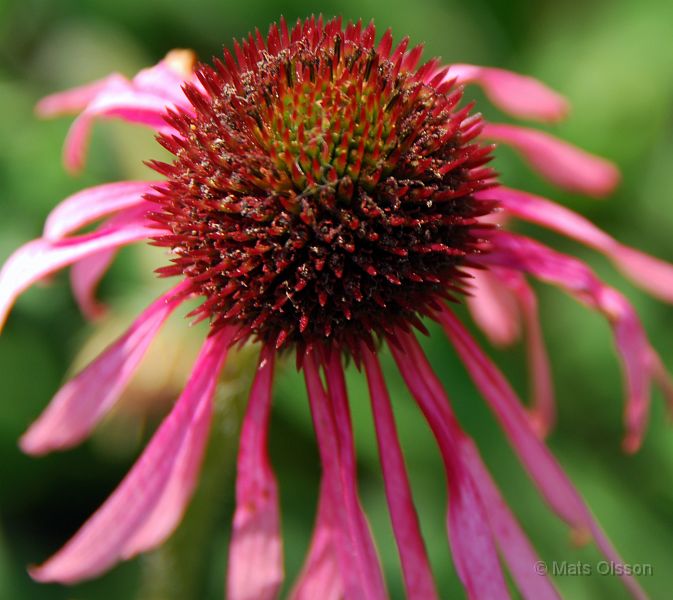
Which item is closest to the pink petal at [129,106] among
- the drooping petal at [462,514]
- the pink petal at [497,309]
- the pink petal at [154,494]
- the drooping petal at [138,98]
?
the drooping petal at [138,98]

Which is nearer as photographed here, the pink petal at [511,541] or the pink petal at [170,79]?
the pink petal at [511,541]

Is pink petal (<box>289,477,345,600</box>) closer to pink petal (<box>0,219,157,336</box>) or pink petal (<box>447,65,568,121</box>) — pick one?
pink petal (<box>0,219,157,336</box>)

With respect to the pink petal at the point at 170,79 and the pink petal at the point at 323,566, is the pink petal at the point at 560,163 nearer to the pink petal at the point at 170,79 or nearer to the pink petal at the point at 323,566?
the pink petal at the point at 170,79

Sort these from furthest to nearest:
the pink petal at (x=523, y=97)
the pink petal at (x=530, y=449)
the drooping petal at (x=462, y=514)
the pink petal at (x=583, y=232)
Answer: the pink petal at (x=523, y=97) → the pink petal at (x=583, y=232) → the pink petal at (x=530, y=449) → the drooping petal at (x=462, y=514)

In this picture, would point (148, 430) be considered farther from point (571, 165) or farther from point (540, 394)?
point (571, 165)

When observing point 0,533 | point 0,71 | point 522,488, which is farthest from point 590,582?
point 0,71

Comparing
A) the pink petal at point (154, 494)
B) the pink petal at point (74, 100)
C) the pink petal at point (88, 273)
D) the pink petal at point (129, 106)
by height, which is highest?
the pink petal at point (74, 100)

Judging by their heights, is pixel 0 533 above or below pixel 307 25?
below
